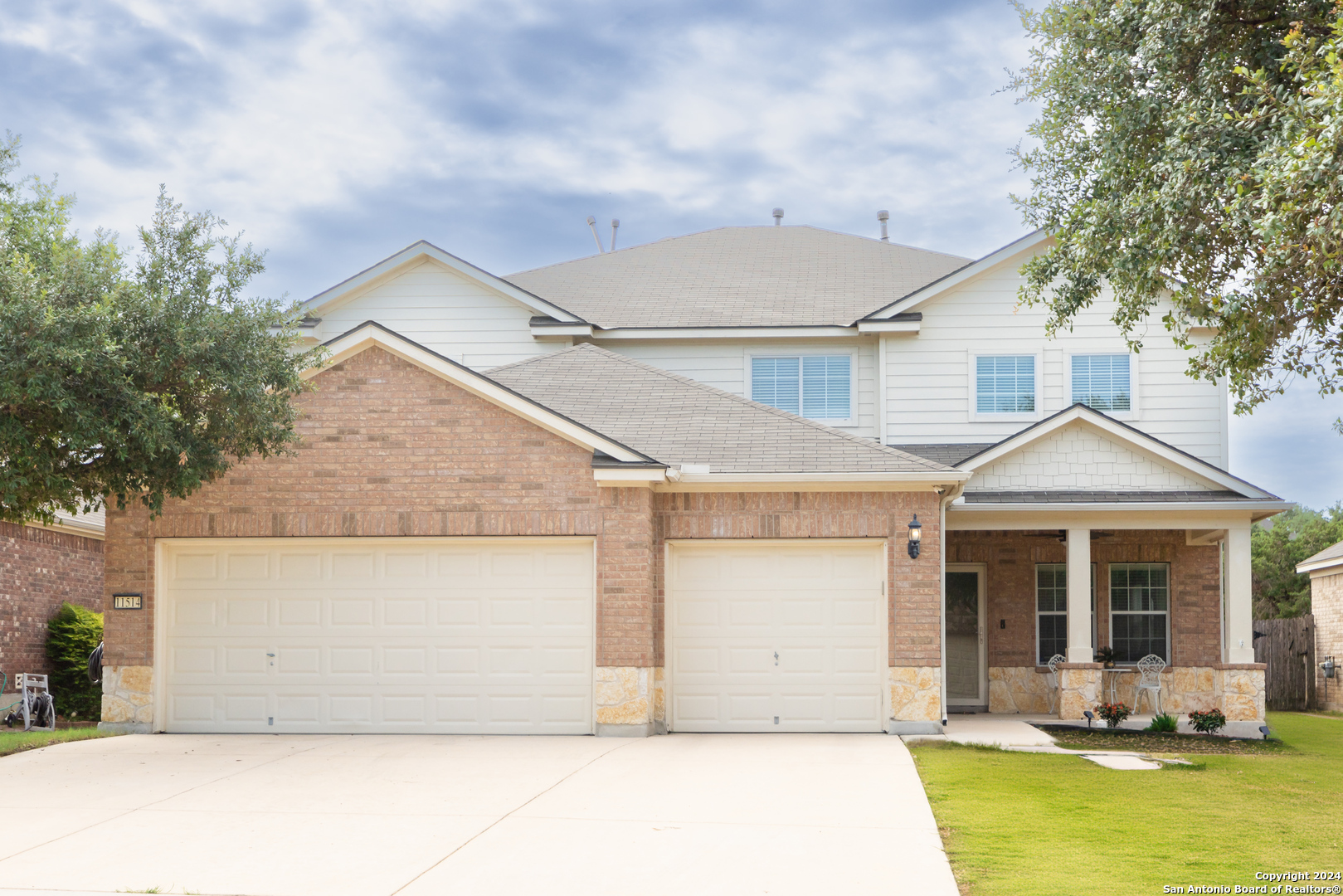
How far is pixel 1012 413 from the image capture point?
19.7 metres

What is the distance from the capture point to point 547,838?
8219 millimetres

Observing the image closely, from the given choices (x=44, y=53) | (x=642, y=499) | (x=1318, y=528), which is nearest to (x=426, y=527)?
(x=642, y=499)

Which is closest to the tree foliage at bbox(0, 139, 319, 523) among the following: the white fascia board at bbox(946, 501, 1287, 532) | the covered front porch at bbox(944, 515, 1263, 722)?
the white fascia board at bbox(946, 501, 1287, 532)

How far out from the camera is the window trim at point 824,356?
20172 mm

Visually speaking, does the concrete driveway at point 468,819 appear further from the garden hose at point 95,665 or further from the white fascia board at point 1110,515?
the white fascia board at point 1110,515

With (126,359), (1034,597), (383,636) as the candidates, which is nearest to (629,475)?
(383,636)

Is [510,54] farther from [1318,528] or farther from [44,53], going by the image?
[1318,528]

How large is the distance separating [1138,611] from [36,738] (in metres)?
16.4

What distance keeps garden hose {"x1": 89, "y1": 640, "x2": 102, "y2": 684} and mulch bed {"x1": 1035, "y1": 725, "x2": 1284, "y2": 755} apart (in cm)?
1421

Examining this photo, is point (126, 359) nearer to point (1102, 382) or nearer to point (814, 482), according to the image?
point (814, 482)

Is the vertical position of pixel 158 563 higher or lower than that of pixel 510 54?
lower

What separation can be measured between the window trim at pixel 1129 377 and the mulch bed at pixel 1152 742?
18.1 ft

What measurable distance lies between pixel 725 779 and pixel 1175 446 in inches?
468

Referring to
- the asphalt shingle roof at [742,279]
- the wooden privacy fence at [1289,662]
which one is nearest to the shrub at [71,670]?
the asphalt shingle roof at [742,279]
